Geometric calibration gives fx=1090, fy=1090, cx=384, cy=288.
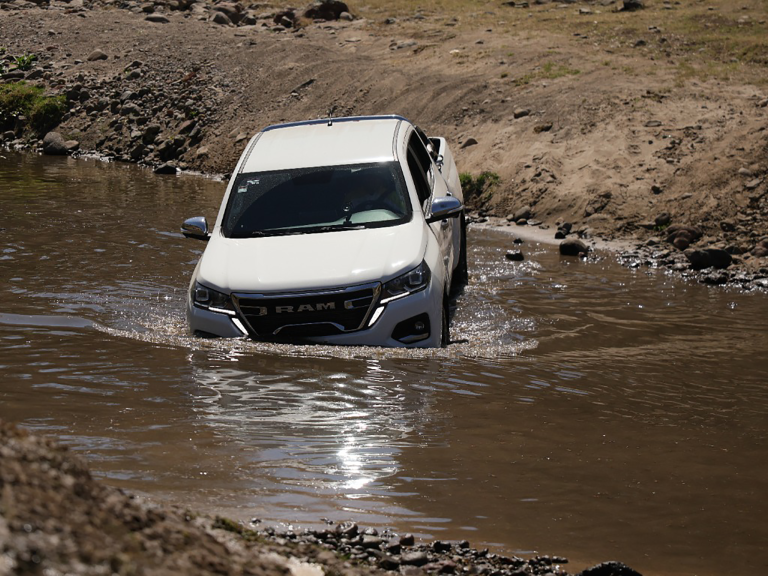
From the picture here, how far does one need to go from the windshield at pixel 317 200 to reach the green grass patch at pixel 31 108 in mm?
18136

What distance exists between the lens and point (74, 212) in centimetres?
1494

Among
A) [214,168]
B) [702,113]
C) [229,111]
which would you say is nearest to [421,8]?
[229,111]

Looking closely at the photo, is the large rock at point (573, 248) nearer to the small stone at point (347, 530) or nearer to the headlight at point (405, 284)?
the headlight at point (405, 284)

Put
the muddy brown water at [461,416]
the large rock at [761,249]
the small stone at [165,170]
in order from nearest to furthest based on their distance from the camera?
1. the muddy brown water at [461,416]
2. the large rock at [761,249]
3. the small stone at [165,170]

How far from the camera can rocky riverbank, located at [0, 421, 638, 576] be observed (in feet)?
7.89

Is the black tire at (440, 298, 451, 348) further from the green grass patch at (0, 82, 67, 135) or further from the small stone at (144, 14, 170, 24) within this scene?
the small stone at (144, 14, 170, 24)

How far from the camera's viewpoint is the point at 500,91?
1836 cm

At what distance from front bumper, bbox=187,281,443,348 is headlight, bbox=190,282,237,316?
4 centimetres

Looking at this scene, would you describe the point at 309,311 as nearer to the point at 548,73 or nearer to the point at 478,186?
the point at 478,186

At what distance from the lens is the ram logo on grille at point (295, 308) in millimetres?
7074

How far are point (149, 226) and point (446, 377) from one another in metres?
8.29

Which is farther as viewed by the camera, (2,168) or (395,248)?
(2,168)

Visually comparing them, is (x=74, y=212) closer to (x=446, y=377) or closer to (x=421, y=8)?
(x=446, y=377)

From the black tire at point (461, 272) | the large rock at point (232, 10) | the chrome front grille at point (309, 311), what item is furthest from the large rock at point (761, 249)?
the large rock at point (232, 10)
